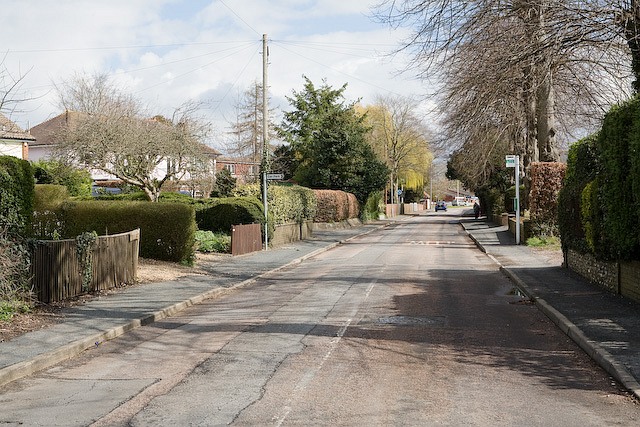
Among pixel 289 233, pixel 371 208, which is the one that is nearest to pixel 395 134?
pixel 371 208

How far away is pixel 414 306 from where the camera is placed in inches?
554

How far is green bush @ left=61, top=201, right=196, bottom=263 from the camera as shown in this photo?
70.1 feet

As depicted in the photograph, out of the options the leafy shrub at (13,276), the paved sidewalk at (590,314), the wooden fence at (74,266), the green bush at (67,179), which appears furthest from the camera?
the green bush at (67,179)

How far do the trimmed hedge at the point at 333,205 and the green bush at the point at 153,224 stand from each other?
26927mm

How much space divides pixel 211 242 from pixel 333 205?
962 inches

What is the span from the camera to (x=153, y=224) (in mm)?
21469

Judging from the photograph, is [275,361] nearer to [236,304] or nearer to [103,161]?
[236,304]

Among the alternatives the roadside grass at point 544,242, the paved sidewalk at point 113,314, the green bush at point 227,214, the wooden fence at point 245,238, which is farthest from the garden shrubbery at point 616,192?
the green bush at point 227,214

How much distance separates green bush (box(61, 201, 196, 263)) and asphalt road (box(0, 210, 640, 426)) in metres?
6.82

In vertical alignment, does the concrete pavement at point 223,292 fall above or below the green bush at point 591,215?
below

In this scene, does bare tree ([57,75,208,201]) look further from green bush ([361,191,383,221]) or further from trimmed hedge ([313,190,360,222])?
green bush ([361,191,383,221])

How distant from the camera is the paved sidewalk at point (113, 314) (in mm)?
9252

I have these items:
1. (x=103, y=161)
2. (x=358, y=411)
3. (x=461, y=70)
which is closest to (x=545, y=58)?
(x=461, y=70)

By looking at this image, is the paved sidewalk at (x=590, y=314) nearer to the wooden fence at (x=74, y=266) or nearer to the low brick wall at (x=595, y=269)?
the low brick wall at (x=595, y=269)
